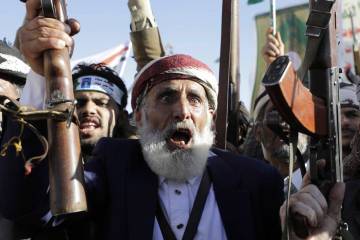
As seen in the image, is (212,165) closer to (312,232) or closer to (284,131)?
(284,131)

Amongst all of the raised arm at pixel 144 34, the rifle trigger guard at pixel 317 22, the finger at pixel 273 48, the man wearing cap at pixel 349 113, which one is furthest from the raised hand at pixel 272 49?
the rifle trigger guard at pixel 317 22

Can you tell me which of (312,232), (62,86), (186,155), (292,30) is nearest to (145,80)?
(186,155)

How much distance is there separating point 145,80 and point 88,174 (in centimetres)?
63

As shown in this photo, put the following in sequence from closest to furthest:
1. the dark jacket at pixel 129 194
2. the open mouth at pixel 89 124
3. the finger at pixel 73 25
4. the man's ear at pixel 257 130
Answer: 1. the dark jacket at pixel 129 194
2. the finger at pixel 73 25
3. the open mouth at pixel 89 124
4. the man's ear at pixel 257 130

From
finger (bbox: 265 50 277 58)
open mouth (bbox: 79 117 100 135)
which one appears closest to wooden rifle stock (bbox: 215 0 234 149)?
finger (bbox: 265 50 277 58)

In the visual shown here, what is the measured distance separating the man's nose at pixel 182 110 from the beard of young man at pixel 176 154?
28 millimetres

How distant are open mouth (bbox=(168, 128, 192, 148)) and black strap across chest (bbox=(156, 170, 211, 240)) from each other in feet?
0.82

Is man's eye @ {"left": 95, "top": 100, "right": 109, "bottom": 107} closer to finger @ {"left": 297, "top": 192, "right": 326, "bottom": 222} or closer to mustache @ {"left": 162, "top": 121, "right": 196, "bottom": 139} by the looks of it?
mustache @ {"left": 162, "top": 121, "right": 196, "bottom": 139}

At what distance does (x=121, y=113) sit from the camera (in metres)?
4.66

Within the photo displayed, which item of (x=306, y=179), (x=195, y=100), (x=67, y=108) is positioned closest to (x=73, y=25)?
(x=67, y=108)

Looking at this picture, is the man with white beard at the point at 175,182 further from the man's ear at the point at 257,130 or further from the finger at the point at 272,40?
the finger at the point at 272,40

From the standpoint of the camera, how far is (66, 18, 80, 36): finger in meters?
2.45

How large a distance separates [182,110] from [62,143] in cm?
70

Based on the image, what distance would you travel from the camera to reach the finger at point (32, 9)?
2377mm
